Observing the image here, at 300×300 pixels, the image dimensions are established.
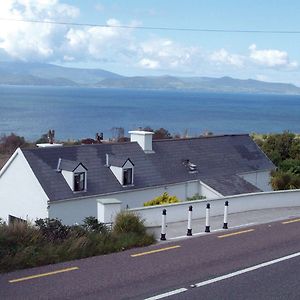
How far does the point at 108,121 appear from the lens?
131625mm

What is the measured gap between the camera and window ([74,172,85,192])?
23969 millimetres

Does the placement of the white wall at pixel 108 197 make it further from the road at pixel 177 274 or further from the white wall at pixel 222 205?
the road at pixel 177 274

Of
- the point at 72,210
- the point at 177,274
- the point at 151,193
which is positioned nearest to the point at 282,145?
the point at 151,193

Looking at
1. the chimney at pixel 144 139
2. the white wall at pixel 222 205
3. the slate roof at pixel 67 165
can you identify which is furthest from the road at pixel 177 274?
the chimney at pixel 144 139

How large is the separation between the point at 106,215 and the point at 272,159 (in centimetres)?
2464

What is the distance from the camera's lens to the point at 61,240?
10578 millimetres

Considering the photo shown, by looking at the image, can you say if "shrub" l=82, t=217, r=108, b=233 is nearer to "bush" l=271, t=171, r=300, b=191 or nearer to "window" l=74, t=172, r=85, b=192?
"window" l=74, t=172, r=85, b=192

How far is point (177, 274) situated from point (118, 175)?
54.0ft

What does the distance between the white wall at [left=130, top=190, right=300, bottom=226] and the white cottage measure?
6.53m

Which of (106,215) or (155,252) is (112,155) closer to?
(106,215)

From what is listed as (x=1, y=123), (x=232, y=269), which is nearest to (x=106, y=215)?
(x=232, y=269)

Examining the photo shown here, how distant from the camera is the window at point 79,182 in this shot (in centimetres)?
2397

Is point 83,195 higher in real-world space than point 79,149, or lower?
lower

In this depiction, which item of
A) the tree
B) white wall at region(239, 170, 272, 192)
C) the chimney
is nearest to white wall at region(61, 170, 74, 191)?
the chimney
